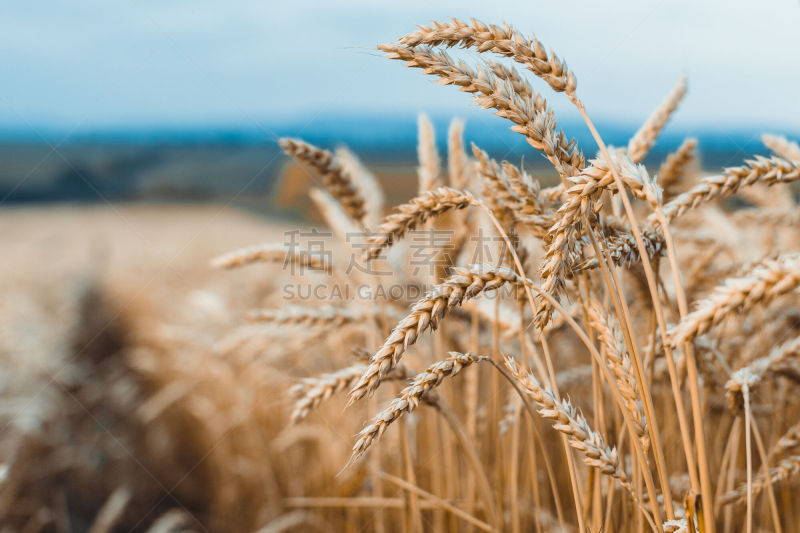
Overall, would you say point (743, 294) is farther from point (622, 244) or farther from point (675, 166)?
point (675, 166)

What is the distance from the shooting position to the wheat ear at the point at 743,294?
0.55m

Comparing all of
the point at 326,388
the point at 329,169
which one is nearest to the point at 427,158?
the point at 329,169

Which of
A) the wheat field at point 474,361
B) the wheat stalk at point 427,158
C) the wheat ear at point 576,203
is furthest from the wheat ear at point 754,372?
the wheat stalk at point 427,158

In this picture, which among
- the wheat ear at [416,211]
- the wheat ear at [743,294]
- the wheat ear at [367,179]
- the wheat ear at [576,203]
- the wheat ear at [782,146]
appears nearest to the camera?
the wheat ear at [743,294]

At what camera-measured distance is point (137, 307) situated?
5.11 metres

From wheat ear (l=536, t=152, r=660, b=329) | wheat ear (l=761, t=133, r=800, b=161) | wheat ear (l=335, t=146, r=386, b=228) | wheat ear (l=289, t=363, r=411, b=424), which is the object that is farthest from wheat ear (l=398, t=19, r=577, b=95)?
wheat ear (l=335, t=146, r=386, b=228)

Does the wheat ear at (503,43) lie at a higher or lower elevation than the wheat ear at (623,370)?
higher

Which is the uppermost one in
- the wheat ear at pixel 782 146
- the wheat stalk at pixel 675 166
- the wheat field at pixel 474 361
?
the wheat ear at pixel 782 146

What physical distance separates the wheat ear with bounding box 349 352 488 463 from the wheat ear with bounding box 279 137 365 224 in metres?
0.69

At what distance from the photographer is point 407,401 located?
0.71 m

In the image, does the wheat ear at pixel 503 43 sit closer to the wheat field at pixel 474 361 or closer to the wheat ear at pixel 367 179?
the wheat field at pixel 474 361

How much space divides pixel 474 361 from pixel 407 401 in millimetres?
137

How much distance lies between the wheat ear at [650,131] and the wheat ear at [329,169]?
26.2 inches

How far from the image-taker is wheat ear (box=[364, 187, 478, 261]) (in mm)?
901
